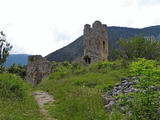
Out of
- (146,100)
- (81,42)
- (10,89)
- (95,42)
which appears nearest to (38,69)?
(95,42)

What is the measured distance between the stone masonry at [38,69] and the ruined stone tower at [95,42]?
9.15m

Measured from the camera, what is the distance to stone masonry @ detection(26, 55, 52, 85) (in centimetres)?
1869

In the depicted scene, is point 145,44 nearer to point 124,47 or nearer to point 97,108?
point 124,47

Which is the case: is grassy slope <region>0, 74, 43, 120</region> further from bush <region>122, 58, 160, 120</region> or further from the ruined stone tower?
the ruined stone tower

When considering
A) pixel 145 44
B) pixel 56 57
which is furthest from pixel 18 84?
pixel 56 57

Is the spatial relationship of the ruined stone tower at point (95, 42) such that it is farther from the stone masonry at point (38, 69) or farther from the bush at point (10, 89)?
the bush at point (10, 89)

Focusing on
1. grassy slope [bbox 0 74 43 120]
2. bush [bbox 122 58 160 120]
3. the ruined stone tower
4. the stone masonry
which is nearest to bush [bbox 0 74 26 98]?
grassy slope [bbox 0 74 43 120]

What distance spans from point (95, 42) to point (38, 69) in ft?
34.4

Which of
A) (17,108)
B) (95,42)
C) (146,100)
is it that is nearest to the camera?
(146,100)

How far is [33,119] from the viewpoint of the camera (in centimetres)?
408

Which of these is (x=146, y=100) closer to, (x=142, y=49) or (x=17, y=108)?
(x=17, y=108)

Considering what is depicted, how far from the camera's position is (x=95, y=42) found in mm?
25859

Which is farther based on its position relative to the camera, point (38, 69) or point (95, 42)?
point (95, 42)

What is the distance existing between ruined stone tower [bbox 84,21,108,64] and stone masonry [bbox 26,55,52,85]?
9148 millimetres
